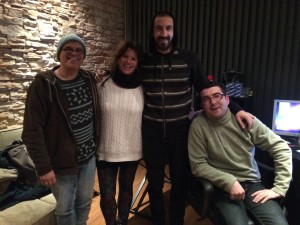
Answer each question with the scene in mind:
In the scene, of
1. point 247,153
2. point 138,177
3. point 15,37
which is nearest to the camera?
point 247,153

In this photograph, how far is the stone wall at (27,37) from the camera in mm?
2430

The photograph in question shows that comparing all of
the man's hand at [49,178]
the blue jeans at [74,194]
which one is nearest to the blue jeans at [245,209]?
the blue jeans at [74,194]

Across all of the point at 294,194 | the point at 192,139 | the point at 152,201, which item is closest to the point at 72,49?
the point at 192,139

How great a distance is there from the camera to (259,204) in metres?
1.54

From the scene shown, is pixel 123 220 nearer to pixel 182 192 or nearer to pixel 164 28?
pixel 182 192

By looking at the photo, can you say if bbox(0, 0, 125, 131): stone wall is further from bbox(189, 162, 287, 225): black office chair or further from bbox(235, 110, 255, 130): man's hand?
bbox(235, 110, 255, 130): man's hand

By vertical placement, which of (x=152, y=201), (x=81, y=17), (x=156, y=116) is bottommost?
(x=152, y=201)

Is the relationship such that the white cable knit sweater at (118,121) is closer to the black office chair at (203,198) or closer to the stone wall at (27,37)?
the black office chair at (203,198)

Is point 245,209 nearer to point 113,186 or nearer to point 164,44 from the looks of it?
point 113,186

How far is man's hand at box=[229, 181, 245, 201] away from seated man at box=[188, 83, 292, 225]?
2 cm

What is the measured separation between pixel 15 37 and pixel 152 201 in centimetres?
186

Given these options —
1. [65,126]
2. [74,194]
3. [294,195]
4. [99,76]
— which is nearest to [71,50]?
[99,76]

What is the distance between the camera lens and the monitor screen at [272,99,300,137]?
2.35 metres

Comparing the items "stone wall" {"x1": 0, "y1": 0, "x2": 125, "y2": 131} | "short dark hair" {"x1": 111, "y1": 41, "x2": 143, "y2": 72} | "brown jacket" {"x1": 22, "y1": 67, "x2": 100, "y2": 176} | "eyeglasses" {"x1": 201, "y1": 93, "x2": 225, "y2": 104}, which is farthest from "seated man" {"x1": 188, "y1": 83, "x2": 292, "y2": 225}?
"stone wall" {"x1": 0, "y1": 0, "x2": 125, "y2": 131}
